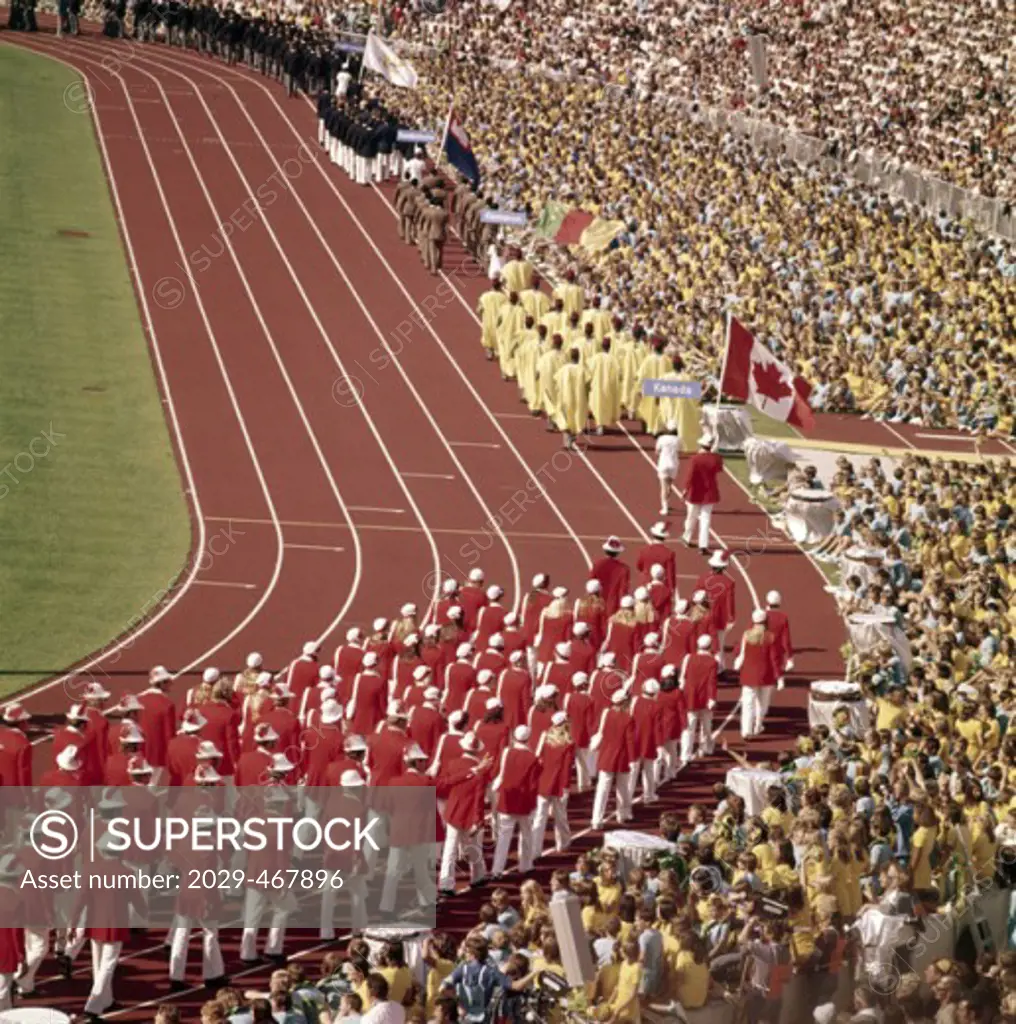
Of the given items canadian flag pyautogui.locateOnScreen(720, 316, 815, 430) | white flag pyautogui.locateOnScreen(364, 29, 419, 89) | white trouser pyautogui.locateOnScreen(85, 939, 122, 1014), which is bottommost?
white trouser pyautogui.locateOnScreen(85, 939, 122, 1014)

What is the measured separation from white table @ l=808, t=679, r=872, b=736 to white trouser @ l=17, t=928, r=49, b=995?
8.46m

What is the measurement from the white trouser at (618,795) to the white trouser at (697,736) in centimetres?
194

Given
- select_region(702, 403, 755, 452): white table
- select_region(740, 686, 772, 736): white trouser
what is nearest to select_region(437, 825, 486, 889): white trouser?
select_region(740, 686, 772, 736): white trouser

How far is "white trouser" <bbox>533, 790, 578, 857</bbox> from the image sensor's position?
896 inches

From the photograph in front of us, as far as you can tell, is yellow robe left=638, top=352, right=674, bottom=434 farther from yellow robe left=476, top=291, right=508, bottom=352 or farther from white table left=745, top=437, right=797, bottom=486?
yellow robe left=476, top=291, right=508, bottom=352

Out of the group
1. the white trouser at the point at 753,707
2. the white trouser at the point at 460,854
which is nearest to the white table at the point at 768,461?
the white trouser at the point at 753,707

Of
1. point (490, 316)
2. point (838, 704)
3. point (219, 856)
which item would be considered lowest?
point (219, 856)

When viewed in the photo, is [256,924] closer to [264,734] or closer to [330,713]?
[264,734]

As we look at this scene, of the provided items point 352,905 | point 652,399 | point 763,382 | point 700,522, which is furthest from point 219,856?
point 652,399

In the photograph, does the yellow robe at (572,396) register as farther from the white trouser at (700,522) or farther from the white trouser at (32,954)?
the white trouser at (32,954)

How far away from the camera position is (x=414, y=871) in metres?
21.8

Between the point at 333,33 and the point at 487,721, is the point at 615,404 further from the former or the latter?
the point at 333,33

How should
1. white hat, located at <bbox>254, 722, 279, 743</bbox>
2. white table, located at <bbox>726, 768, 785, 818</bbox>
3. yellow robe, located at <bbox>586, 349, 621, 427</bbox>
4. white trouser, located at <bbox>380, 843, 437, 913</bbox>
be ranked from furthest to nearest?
yellow robe, located at <bbox>586, 349, 621, 427</bbox>
white table, located at <bbox>726, 768, 785, 818</bbox>
white trouser, located at <bbox>380, 843, 437, 913</bbox>
white hat, located at <bbox>254, 722, 279, 743</bbox>

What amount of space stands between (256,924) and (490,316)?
74.5 feet
